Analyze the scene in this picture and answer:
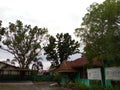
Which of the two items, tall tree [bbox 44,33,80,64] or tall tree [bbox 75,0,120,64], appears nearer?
tall tree [bbox 75,0,120,64]

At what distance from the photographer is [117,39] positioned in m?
14.6

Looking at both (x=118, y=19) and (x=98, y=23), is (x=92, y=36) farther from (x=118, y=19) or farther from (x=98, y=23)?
(x=118, y=19)

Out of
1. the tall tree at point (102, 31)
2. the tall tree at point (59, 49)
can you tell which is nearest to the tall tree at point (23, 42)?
the tall tree at point (59, 49)

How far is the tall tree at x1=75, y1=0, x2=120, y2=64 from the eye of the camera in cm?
1465

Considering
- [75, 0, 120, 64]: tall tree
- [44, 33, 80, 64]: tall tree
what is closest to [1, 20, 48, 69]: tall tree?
Result: [44, 33, 80, 64]: tall tree

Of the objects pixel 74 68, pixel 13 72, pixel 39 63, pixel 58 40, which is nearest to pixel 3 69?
pixel 13 72

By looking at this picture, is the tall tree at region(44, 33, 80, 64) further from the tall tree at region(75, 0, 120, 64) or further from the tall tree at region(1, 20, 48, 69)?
the tall tree at region(75, 0, 120, 64)

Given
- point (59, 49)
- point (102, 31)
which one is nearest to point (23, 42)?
point (59, 49)

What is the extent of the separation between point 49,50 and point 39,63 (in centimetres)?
398

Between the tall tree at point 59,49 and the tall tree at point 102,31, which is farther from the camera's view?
the tall tree at point 59,49

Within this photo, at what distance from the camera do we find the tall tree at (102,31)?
48.1 feet

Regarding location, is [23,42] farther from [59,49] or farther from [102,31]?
[102,31]

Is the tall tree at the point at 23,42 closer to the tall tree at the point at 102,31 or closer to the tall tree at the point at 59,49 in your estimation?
the tall tree at the point at 59,49

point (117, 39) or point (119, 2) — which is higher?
point (119, 2)
